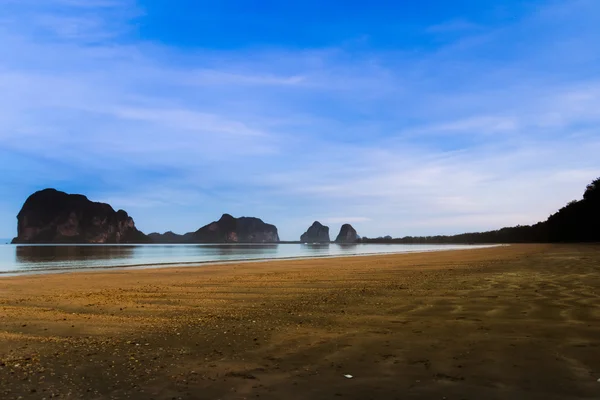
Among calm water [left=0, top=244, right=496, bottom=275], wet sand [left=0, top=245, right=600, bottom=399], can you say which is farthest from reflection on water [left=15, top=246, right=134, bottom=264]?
wet sand [left=0, top=245, right=600, bottom=399]

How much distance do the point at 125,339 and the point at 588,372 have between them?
7116 mm

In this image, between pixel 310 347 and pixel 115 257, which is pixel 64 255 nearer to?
pixel 115 257

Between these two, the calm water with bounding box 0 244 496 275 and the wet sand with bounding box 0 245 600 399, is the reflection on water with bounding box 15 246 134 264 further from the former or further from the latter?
the wet sand with bounding box 0 245 600 399

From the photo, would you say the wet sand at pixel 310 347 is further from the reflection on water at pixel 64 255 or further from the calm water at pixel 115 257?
the reflection on water at pixel 64 255

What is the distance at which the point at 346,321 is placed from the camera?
29.9ft

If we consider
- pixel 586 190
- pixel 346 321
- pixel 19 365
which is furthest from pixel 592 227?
pixel 19 365

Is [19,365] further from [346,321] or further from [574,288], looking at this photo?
[574,288]

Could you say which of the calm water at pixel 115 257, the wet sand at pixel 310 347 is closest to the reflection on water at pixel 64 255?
the calm water at pixel 115 257

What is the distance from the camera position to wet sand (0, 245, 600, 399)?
4957 millimetres

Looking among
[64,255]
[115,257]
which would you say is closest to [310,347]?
[115,257]

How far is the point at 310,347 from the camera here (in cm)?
689

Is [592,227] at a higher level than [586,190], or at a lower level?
lower

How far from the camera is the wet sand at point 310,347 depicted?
4957 millimetres

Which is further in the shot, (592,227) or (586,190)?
(586,190)
